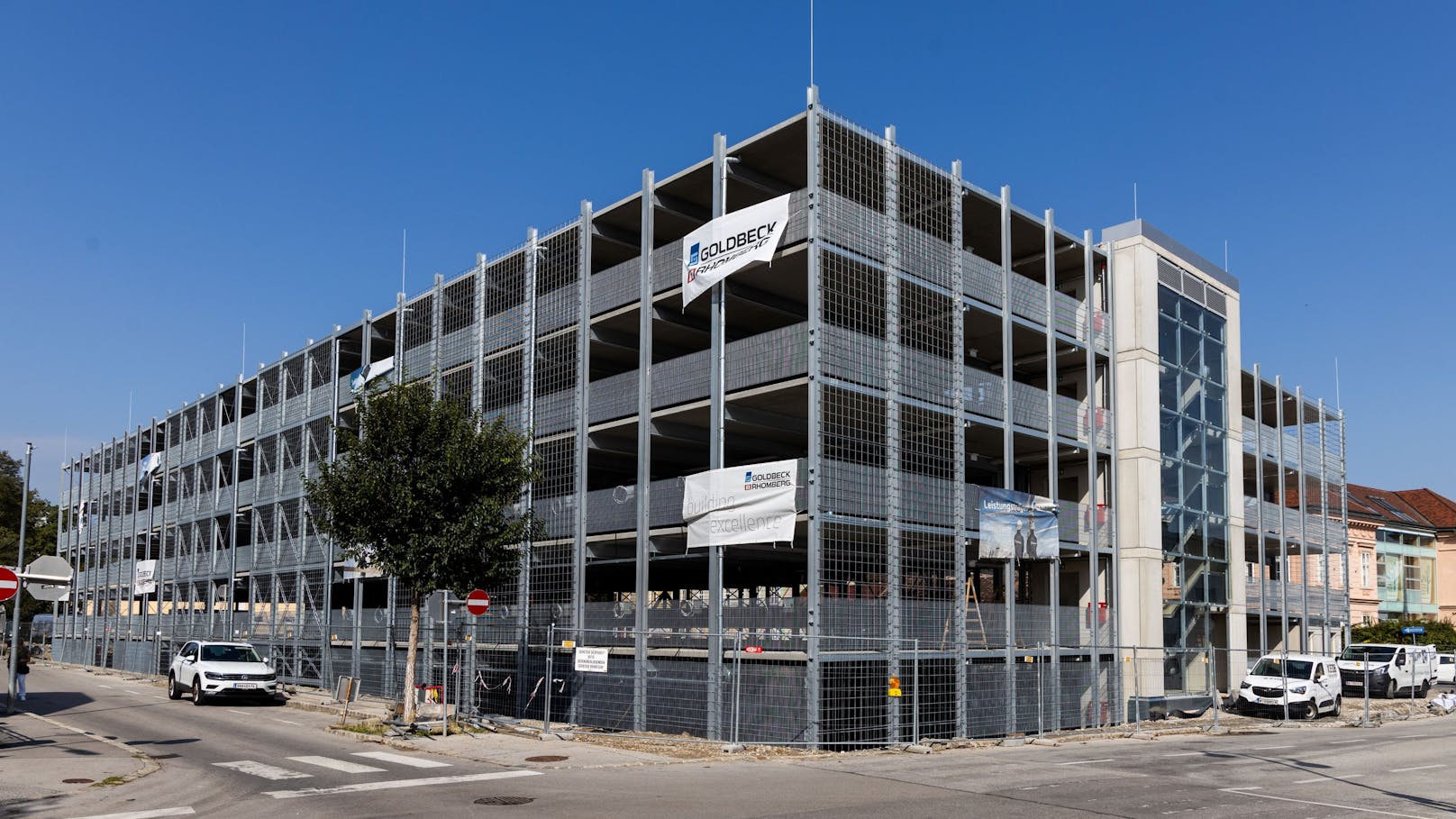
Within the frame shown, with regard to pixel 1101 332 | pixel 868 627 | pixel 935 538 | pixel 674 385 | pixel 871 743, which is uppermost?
pixel 1101 332

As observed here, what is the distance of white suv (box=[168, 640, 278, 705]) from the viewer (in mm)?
31891

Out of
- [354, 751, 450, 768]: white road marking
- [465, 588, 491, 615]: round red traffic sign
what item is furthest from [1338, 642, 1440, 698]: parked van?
[354, 751, 450, 768]: white road marking

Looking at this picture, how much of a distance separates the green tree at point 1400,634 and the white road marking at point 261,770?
53.2 m

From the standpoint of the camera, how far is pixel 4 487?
90312 millimetres

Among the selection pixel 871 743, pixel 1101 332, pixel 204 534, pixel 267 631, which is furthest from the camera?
pixel 204 534

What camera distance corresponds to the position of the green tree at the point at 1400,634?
57594 millimetres

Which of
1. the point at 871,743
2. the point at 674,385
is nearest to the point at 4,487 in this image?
the point at 674,385

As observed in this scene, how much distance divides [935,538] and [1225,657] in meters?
17.3

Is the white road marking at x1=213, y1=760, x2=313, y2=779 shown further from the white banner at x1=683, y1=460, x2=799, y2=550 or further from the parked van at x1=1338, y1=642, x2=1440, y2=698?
the parked van at x1=1338, y1=642, x2=1440, y2=698

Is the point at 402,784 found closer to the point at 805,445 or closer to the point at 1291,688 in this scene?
the point at 805,445

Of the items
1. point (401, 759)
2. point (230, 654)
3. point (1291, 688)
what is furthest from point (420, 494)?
point (1291, 688)

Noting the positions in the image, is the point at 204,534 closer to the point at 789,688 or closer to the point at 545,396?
the point at 545,396

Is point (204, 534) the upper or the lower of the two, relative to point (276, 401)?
lower

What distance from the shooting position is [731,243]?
25547 millimetres
